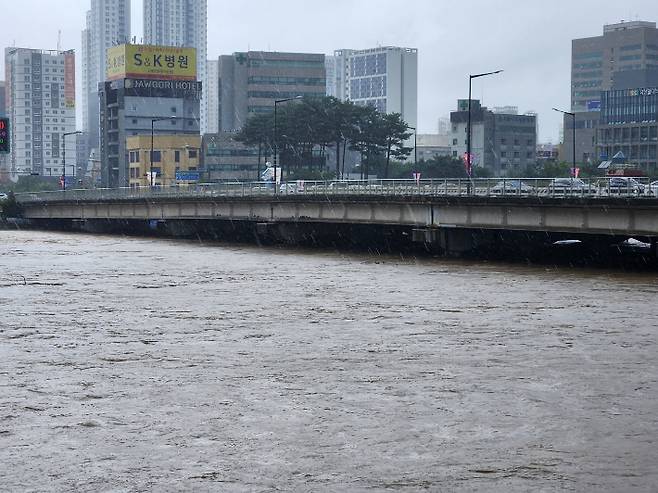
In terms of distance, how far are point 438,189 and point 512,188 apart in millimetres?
7020

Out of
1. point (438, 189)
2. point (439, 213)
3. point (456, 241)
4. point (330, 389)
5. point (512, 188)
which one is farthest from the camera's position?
point (438, 189)

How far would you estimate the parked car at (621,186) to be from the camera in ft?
190

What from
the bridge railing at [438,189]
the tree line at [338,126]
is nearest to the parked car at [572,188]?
the bridge railing at [438,189]

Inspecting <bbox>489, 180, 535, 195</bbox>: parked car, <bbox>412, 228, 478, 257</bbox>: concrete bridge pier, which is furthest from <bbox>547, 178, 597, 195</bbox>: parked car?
<bbox>412, 228, 478, 257</bbox>: concrete bridge pier

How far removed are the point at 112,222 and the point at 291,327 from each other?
87194mm

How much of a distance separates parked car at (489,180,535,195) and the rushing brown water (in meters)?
14.3

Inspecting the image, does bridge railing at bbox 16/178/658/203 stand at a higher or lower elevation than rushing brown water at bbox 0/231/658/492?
higher

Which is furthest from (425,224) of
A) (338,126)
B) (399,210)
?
(338,126)

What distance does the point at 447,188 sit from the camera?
69625mm

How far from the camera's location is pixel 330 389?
25922 mm

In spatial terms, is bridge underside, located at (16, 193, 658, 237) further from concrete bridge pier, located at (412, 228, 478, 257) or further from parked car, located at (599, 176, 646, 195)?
parked car, located at (599, 176, 646, 195)

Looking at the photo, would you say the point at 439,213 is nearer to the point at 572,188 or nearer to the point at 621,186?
the point at 572,188

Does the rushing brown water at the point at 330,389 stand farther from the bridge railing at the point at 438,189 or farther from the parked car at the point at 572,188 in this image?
the parked car at the point at 572,188

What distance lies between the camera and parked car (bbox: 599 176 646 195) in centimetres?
5778
